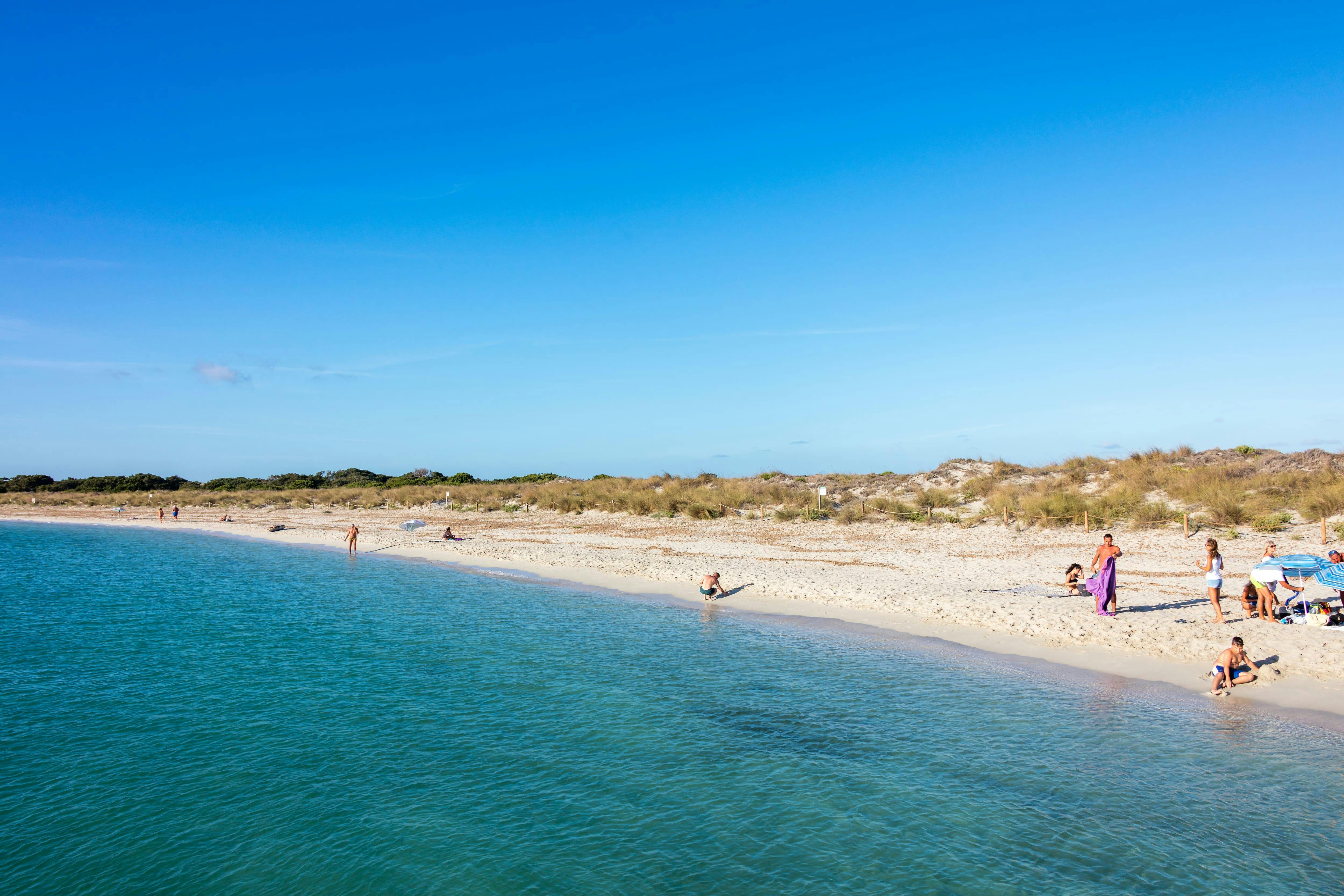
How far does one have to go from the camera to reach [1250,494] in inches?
939

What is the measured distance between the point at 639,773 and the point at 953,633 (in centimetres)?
872

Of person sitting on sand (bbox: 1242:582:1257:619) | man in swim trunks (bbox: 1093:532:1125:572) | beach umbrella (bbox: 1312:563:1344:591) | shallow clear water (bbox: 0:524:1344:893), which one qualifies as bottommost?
shallow clear water (bbox: 0:524:1344:893)

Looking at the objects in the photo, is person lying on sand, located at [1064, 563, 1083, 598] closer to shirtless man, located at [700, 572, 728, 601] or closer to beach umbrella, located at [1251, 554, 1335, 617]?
beach umbrella, located at [1251, 554, 1335, 617]

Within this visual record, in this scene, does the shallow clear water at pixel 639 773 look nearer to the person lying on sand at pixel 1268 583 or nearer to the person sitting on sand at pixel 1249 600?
the person lying on sand at pixel 1268 583

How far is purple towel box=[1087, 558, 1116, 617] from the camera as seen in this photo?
47.8 ft

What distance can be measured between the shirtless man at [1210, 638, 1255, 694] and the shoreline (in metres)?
0.13

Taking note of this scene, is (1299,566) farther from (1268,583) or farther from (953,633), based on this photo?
(953,633)

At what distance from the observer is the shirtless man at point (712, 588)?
19.1 metres

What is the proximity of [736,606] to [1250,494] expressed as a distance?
17948 mm

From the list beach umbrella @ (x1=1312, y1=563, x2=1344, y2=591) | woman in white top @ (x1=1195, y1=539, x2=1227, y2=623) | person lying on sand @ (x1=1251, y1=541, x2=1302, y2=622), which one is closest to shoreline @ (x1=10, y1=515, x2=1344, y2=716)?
beach umbrella @ (x1=1312, y1=563, x2=1344, y2=591)

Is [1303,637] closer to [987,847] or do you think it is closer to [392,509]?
[987,847]

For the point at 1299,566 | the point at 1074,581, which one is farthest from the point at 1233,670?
the point at 1074,581

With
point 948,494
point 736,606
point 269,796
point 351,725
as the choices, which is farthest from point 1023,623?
point 948,494

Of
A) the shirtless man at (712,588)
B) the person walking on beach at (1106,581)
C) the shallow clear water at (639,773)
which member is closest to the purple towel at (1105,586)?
the person walking on beach at (1106,581)
